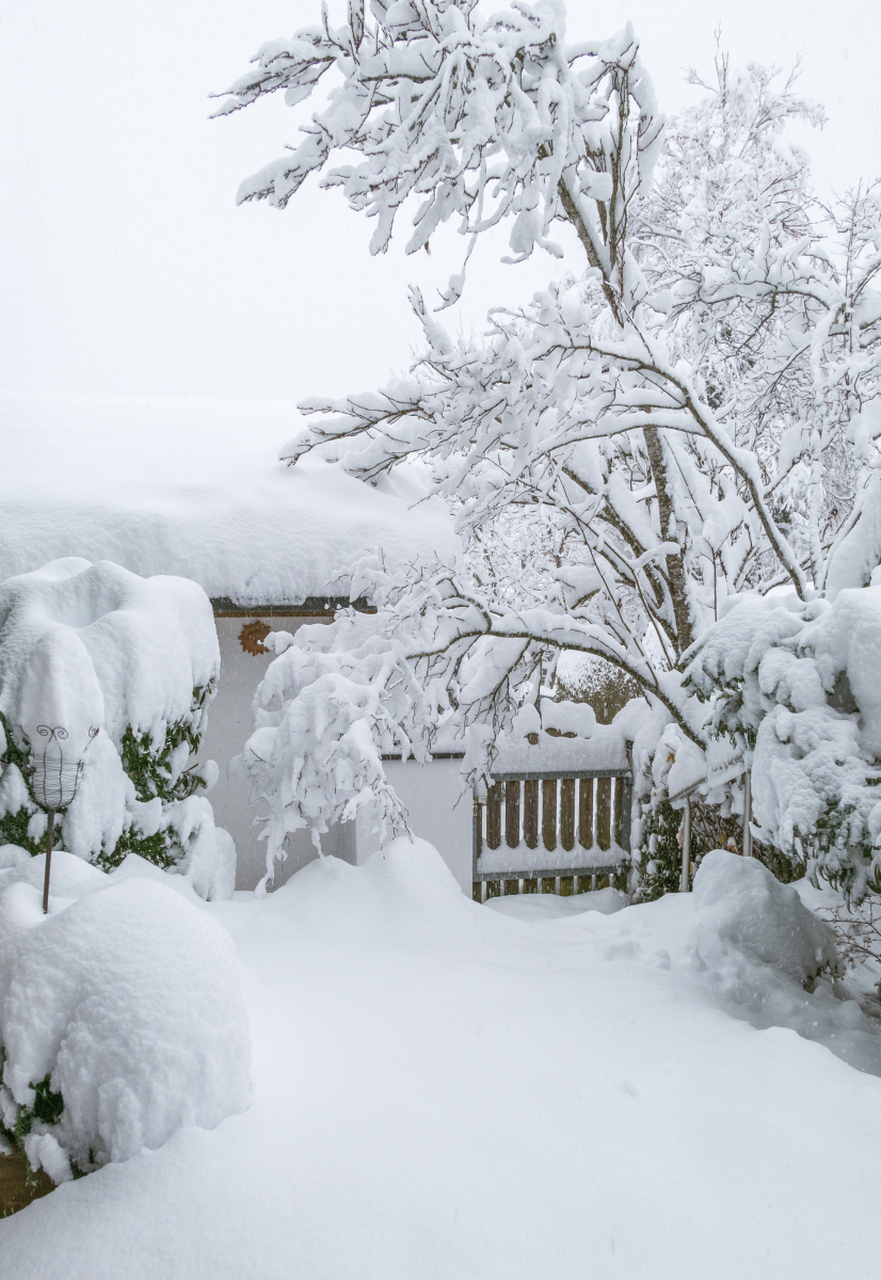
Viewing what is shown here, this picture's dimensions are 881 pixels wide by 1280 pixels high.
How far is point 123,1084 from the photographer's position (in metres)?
2.31

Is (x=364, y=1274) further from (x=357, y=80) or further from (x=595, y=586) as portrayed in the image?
(x=595, y=586)

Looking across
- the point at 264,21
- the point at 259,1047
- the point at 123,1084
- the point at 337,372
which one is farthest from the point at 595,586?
the point at 264,21

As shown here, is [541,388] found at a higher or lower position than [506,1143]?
higher

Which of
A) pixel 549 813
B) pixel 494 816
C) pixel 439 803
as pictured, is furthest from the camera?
pixel 549 813

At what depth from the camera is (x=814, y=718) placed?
10.4 feet

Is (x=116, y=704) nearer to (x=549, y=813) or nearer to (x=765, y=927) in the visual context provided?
(x=765, y=927)

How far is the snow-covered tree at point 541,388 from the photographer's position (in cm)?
315

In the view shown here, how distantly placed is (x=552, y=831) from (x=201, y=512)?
3982 millimetres

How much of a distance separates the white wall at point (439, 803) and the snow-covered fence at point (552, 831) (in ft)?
0.85

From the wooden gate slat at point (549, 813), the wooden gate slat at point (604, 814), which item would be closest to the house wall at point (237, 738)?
the wooden gate slat at point (549, 813)

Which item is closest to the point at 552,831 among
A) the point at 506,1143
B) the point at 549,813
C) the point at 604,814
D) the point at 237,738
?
the point at 549,813

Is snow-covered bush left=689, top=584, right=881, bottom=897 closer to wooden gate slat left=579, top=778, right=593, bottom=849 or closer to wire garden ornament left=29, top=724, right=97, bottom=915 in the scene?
wire garden ornament left=29, top=724, right=97, bottom=915

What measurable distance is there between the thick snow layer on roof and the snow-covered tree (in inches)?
22.5

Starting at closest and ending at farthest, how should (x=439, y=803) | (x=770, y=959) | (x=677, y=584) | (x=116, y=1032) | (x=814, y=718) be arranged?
(x=116, y=1032), (x=814, y=718), (x=770, y=959), (x=677, y=584), (x=439, y=803)
